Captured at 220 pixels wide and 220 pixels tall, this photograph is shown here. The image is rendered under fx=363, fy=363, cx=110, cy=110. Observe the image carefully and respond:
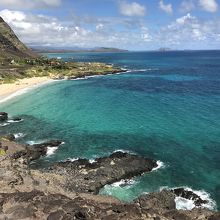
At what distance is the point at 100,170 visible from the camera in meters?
55.0

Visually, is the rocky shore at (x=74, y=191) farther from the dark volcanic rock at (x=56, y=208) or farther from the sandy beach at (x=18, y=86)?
the sandy beach at (x=18, y=86)

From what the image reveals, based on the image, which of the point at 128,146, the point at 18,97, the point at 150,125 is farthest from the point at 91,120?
the point at 18,97

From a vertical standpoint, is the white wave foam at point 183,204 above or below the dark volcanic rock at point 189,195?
below

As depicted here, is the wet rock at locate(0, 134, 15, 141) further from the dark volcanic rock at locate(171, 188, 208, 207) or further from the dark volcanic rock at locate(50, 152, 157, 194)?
the dark volcanic rock at locate(171, 188, 208, 207)

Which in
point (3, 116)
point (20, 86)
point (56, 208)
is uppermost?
point (56, 208)

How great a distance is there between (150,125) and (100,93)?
49820 mm

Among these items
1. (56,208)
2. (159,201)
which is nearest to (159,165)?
(159,201)

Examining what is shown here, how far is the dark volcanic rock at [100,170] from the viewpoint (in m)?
51.0

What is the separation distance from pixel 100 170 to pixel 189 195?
13926 millimetres

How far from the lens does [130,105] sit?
10506cm

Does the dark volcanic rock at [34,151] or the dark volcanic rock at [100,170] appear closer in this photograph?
the dark volcanic rock at [100,170]

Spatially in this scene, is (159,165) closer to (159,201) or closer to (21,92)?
(159,201)

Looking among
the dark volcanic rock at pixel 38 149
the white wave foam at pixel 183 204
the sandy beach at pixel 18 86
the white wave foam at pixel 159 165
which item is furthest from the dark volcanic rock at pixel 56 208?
the sandy beach at pixel 18 86

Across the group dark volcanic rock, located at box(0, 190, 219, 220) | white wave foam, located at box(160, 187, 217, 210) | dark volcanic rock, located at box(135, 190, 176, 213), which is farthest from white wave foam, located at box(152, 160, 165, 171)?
dark volcanic rock, located at box(0, 190, 219, 220)
